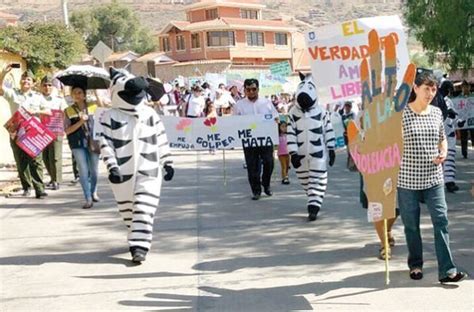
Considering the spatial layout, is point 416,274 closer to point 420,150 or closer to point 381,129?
point 420,150

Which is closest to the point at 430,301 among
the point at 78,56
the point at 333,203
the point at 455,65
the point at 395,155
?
the point at 395,155

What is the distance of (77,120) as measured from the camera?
945cm

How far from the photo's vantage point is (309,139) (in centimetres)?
824

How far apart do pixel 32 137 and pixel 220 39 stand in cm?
5156

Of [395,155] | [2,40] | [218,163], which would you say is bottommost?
[218,163]

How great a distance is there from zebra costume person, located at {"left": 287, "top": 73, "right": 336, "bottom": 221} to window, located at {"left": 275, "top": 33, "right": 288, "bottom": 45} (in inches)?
2264

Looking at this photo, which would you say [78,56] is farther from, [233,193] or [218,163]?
[233,193]

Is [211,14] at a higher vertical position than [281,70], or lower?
higher

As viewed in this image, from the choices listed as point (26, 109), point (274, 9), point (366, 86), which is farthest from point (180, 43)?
point (274, 9)

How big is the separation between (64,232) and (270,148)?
3.40 meters

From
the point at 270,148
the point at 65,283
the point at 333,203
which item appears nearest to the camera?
the point at 65,283

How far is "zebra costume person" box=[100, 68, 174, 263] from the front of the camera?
653cm

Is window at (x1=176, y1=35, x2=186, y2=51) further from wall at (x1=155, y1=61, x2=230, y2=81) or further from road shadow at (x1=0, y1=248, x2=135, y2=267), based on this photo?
road shadow at (x1=0, y1=248, x2=135, y2=267)

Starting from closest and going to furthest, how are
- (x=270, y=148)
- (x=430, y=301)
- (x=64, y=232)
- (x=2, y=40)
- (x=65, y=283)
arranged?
(x=430, y=301)
(x=65, y=283)
(x=64, y=232)
(x=270, y=148)
(x=2, y=40)
